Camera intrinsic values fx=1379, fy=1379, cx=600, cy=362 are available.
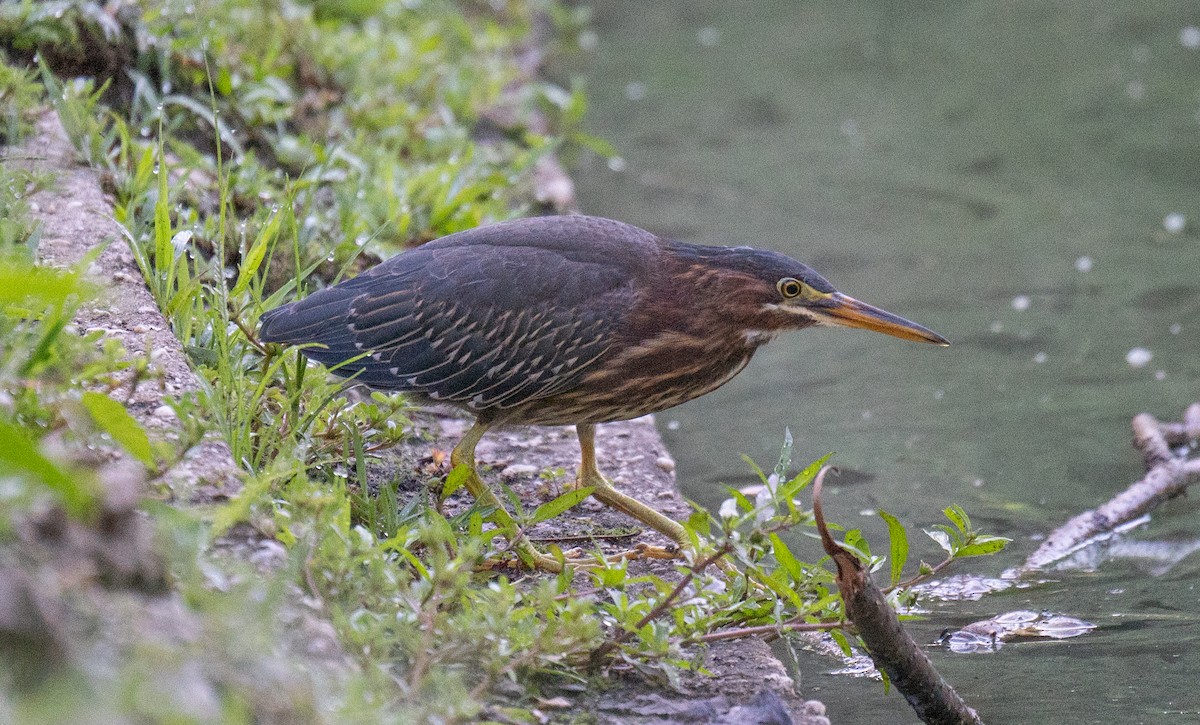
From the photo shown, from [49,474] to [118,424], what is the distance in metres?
0.77

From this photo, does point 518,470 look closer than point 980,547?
No

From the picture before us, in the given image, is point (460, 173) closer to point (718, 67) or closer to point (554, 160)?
point (554, 160)

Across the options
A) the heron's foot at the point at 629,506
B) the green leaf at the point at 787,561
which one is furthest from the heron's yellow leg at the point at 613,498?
the green leaf at the point at 787,561

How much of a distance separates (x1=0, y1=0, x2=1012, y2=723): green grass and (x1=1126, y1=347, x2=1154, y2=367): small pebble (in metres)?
2.48

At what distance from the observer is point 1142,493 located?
4.76m

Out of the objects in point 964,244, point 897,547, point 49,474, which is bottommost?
point 897,547

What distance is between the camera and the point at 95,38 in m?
5.84

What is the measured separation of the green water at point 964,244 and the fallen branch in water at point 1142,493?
0.11m

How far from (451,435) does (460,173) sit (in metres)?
1.62

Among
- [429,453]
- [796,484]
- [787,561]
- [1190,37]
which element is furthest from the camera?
[1190,37]

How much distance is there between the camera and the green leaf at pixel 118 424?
9.28 feet

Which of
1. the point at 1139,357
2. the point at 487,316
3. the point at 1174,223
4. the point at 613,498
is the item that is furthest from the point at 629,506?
the point at 1174,223

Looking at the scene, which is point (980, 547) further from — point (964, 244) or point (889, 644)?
point (964, 244)

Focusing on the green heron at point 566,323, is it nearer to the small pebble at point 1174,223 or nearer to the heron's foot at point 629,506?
the heron's foot at point 629,506
